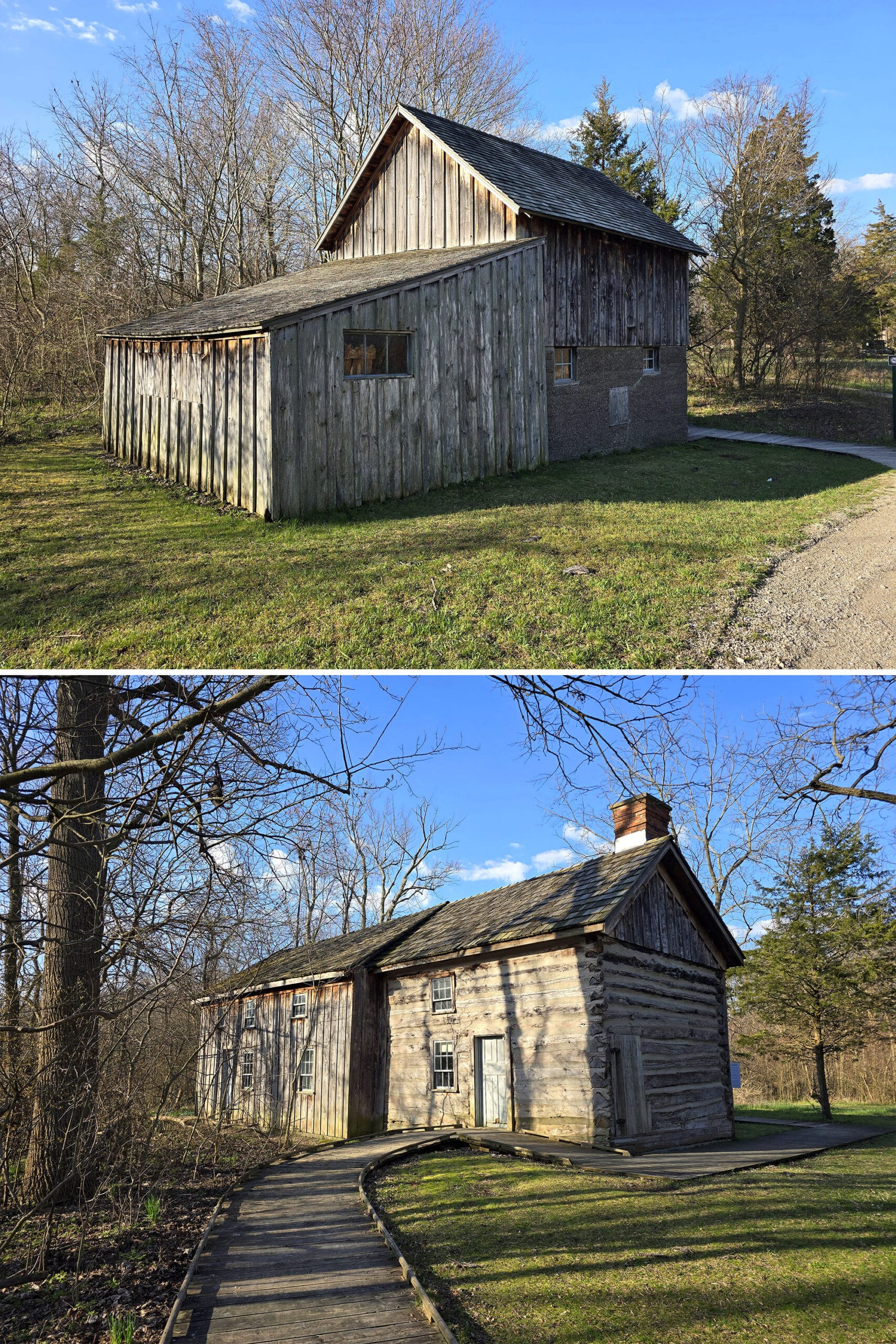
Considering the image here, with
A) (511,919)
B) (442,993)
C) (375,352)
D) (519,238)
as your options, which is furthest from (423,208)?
(442,993)

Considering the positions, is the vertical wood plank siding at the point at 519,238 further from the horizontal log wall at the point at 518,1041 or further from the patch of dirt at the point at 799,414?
the horizontal log wall at the point at 518,1041

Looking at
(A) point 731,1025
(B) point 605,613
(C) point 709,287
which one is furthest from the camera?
(C) point 709,287

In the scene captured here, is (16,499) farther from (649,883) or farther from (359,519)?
(649,883)

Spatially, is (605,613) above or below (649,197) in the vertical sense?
below

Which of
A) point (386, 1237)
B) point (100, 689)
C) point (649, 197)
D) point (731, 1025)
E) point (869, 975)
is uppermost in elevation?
point (649, 197)

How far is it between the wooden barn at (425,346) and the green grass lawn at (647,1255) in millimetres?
9921

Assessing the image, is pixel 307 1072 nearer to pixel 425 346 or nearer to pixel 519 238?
Result: pixel 425 346

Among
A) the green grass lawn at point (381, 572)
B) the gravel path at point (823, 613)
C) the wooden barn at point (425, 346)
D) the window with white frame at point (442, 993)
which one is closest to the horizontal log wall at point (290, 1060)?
the window with white frame at point (442, 993)

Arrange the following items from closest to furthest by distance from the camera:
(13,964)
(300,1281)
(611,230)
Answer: (300,1281), (13,964), (611,230)

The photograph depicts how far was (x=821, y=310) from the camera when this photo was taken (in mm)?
38781

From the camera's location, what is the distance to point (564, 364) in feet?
70.2

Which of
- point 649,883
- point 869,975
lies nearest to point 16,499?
point 649,883

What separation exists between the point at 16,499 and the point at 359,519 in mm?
5940

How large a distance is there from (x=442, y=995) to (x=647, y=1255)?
737 cm
